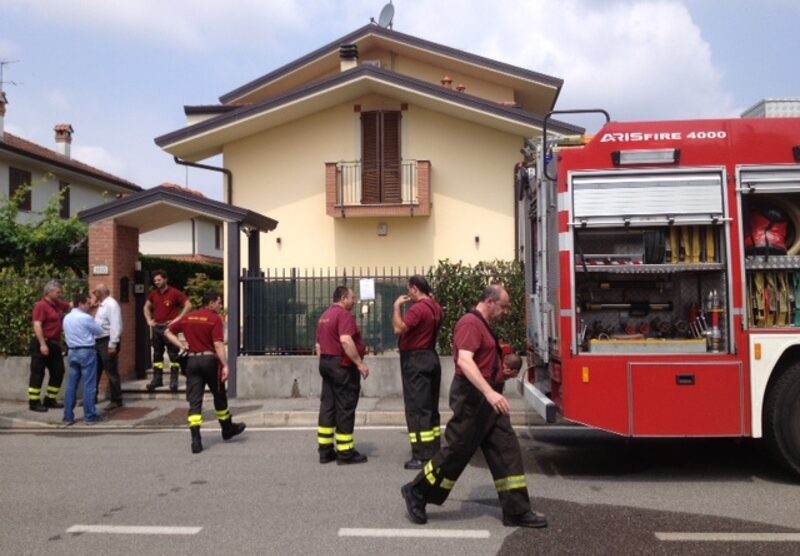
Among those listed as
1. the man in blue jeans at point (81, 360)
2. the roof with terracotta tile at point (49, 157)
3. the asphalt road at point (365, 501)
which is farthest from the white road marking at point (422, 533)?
the roof with terracotta tile at point (49, 157)

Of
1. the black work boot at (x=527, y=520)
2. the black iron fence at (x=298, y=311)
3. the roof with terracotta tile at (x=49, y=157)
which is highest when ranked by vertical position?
the roof with terracotta tile at (x=49, y=157)

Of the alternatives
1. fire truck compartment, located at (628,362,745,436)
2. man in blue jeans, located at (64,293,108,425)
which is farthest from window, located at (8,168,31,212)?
fire truck compartment, located at (628,362,745,436)

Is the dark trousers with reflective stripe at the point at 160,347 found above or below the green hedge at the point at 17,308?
below

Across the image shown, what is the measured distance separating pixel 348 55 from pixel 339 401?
13.2 metres

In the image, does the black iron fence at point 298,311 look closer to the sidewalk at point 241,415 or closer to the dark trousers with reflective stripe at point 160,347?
the sidewalk at point 241,415

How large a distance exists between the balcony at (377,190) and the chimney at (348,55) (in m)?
3.08

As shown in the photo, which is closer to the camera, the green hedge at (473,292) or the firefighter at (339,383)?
the firefighter at (339,383)

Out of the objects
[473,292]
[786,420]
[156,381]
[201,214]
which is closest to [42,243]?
[201,214]

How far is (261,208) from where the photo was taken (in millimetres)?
18266

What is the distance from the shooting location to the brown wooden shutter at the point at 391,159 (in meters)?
17.8

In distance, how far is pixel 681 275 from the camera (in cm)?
738

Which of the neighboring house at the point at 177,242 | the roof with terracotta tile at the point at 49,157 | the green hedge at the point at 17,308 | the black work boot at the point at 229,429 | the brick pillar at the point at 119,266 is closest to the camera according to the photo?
the black work boot at the point at 229,429

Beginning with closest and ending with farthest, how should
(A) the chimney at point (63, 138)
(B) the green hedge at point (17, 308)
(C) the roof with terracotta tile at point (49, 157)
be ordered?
(B) the green hedge at point (17, 308) → (C) the roof with terracotta tile at point (49, 157) → (A) the chimney at point (63, 138)

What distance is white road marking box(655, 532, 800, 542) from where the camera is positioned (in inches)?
213
